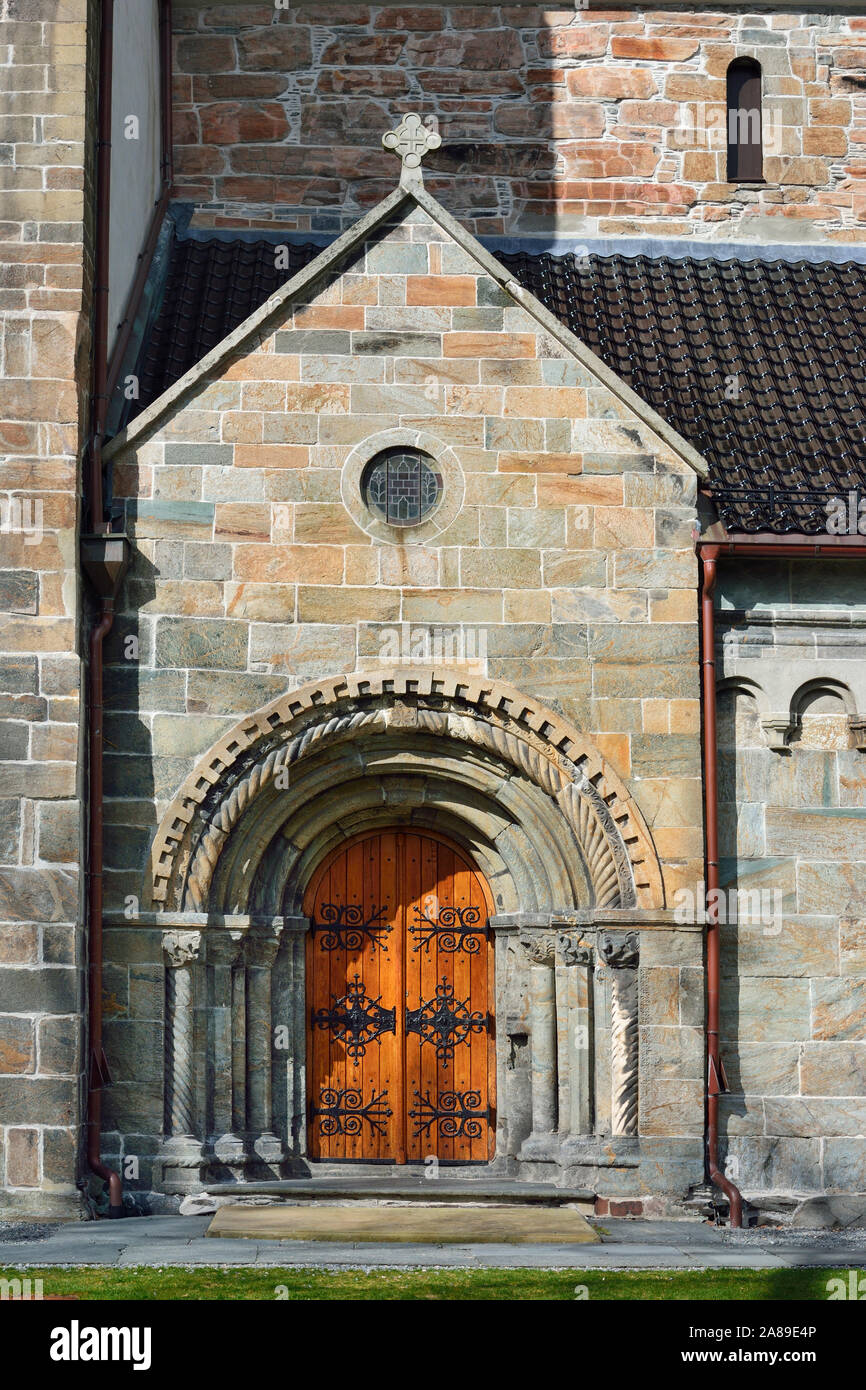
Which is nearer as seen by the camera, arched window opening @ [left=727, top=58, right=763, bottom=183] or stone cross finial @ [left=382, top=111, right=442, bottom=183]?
stone cross finial @ [left=382, top=111, right=442, bottom=183]

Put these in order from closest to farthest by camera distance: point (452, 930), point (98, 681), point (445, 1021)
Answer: point (98, 681)
point (445, 1021)
point (452, 930)

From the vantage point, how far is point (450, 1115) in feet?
45.6

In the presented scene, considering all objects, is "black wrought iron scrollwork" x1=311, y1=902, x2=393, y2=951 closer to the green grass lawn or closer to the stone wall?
the stone wall

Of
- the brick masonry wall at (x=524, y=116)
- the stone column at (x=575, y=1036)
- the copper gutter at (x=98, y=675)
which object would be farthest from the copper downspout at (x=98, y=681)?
the brick masonry wall at (x=524, y=116)

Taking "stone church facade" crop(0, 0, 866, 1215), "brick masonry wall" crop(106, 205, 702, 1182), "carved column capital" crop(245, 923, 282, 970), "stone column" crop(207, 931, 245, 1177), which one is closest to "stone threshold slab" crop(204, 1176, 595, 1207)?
"stone church facade" crop(0, 0, 866, 1215)

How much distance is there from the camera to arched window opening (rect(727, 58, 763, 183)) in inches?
706

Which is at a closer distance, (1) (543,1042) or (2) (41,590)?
(2) (41,590)

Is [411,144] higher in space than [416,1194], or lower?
higher

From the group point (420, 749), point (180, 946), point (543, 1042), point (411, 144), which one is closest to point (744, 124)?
point (411, 144)

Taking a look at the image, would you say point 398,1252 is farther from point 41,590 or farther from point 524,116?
point 524,116

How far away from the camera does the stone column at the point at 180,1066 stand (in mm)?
12812

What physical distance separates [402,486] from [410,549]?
1.43 feet

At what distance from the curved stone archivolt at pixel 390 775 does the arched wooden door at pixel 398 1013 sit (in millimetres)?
527

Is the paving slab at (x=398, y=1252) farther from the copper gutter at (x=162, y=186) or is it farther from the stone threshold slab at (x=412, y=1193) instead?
the copper gutter at (x=162, y=186)
